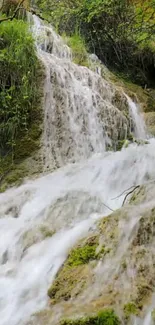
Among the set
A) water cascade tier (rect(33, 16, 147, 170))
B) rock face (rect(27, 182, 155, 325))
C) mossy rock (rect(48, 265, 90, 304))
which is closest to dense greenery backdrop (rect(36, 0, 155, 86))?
water cascade tier (rect(33, 16, 147, 170))

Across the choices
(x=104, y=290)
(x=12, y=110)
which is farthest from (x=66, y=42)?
(x=104, y=290)

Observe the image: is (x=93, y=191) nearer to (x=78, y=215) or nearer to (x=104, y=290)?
(x=78, y=215)

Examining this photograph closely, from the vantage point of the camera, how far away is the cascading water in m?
2.86

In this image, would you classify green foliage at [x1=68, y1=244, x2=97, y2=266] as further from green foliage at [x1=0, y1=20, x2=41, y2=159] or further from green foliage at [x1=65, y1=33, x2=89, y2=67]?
green foliage at [x1=65, y1=33, x2=89, y2=67]

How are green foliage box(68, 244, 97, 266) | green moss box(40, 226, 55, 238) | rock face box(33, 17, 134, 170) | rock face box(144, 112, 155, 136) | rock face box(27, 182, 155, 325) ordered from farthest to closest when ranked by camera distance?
rock face box(144, 112, 155, 136) < rock face box(33, 17, 134, 170) < green moss box(40, 226, 55, 238) < green foliage box(68, 244, 97, 266) < rock face box(27, 182, 155, 325)

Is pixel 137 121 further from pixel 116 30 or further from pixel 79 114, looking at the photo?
pixel 116 30

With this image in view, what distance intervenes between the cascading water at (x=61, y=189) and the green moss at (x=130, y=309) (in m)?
0.57

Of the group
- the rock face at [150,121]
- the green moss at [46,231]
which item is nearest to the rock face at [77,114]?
Answer: the rock face at [150,121]

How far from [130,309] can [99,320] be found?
0.20 m

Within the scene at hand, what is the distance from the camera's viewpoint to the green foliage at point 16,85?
572 centimetres

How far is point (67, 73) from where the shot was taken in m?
6.58

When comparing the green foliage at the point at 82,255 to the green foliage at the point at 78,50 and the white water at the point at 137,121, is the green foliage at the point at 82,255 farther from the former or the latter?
the green foliage at the point at 78,50

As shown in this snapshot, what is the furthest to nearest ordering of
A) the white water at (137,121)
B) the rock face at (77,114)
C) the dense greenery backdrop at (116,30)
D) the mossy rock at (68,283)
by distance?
the dense greenery backdrop at (116,30)
the white water at (137,121)
the rock face at (77,114)
the mossy rock at (68,283)

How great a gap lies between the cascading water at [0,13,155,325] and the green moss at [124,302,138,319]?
0.57 metres
